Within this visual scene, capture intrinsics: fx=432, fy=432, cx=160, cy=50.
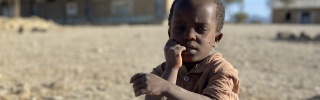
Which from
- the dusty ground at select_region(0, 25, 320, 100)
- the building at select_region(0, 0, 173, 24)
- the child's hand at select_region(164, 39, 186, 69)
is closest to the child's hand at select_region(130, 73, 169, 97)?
the child's hand at select_region(164, 39, 186, 69)

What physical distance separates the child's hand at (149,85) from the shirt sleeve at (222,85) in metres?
0.21

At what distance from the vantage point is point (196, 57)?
1.68 metres

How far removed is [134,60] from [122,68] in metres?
0.95

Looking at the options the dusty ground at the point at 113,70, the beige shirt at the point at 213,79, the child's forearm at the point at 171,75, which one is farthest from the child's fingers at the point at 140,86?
the dusty ground at the point at 113,70

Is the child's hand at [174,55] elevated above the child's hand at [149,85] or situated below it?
above

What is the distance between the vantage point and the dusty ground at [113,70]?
450cm

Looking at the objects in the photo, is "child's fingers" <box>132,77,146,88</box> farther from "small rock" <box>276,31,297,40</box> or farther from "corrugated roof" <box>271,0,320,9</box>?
"corrugated roof" <box>271,0,320,9</box>

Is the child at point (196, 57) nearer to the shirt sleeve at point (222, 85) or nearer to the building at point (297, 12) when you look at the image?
the shirt sleeve at point (222, 85)

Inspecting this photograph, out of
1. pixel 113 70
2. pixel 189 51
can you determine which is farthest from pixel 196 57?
pixel 113 70

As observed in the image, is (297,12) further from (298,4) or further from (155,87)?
(155,87)

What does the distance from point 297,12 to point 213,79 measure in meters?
39.9

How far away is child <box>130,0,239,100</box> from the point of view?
5.22 feet

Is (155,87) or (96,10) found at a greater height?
(155,87)

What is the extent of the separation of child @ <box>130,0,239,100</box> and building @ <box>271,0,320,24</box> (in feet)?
125
